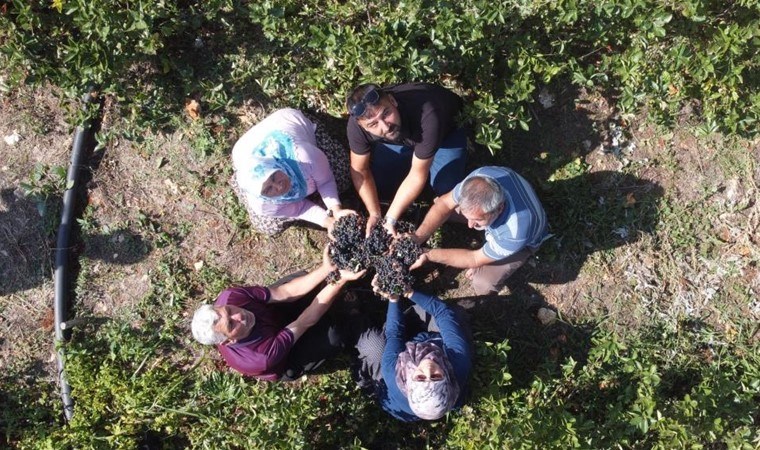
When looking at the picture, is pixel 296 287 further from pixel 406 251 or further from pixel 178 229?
pixel 178 229

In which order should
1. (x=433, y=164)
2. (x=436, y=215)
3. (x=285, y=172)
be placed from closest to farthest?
(x=285, y=172) < (x=436, y=215) < (x=433, y=164)

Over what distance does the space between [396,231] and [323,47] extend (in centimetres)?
165

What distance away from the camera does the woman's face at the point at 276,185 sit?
456 cm

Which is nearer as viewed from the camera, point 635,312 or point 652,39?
point 652,39

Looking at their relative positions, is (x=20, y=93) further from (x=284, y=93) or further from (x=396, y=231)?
(x=396, y=231)

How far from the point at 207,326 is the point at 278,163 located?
4.42 ft

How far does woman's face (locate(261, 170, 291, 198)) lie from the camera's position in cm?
456

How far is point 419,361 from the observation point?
4.44 m

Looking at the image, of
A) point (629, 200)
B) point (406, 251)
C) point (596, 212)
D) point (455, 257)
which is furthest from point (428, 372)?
point (629, 200)

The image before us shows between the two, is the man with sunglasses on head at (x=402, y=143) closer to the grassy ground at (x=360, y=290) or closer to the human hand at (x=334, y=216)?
the human hand at (x=334, y=216)

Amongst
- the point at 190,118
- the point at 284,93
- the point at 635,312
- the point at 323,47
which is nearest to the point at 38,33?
the point at 190,118

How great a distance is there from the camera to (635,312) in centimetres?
552

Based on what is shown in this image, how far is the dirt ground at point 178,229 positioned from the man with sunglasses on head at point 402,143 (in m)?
0.58

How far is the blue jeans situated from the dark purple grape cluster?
0.62 m
